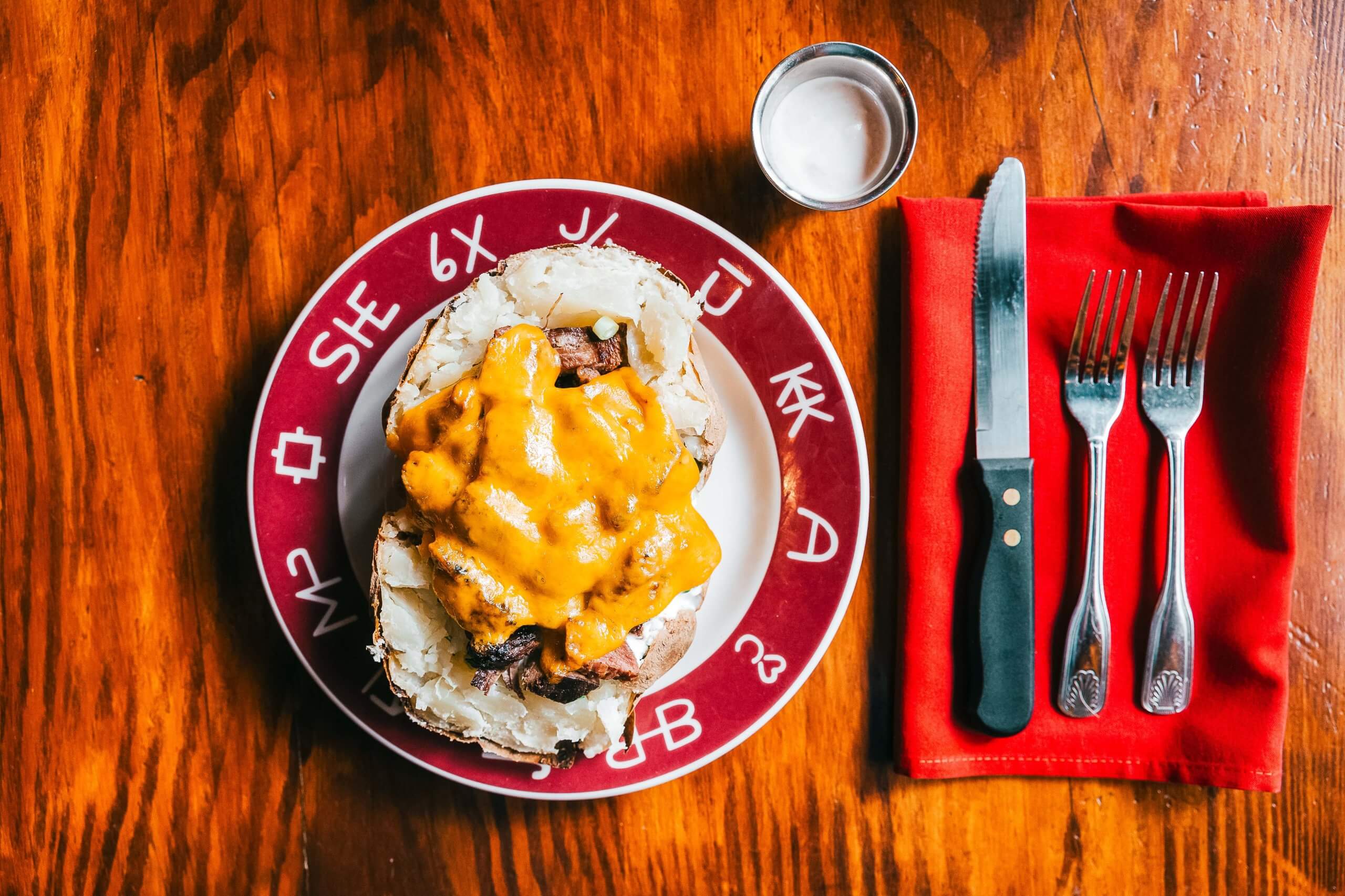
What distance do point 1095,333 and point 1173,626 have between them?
68 centimetres

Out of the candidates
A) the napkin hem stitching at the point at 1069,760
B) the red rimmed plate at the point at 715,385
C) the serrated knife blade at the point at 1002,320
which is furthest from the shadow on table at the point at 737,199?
the napkin hem stitching at the point at 1069,760

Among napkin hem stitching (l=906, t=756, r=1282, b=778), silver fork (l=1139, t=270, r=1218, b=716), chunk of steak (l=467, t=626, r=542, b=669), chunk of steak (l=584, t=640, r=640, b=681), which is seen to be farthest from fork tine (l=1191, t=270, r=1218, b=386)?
chunk of steak (l=467, t=626, r=542, b=669)

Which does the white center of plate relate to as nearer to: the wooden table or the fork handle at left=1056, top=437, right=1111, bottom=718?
the wooden table

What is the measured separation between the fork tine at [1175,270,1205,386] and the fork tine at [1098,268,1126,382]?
140 mm

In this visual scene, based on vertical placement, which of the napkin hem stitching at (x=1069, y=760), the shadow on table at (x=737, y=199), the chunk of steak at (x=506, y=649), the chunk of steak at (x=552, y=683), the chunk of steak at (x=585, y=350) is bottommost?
the napkin hem stitching at (x=1069, y=760)

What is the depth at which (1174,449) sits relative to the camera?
1881mm

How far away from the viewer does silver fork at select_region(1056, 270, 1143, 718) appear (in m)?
1.87

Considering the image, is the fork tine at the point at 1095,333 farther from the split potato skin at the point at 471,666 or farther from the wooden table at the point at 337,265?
the split potato skin at the point at 471,666

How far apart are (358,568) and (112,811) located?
35.3 inches

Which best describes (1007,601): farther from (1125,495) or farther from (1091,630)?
(1125,495)

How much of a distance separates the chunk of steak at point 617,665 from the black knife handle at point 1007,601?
79cm

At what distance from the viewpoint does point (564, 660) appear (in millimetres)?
1555

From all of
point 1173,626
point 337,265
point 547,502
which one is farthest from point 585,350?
point 1173,626

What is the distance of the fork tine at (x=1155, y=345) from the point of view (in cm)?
188
